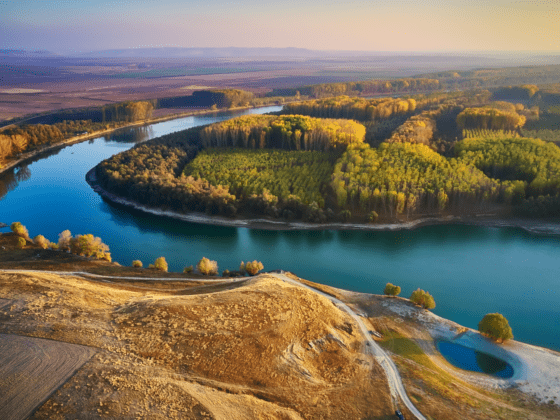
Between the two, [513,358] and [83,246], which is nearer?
[513,358]

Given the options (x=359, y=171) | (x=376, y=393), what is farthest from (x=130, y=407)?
(x=359, y=171)

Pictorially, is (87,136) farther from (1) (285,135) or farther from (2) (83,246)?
(2) (83,246)

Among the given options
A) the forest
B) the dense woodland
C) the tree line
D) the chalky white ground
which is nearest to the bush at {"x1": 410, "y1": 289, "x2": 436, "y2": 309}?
the chalky white ground

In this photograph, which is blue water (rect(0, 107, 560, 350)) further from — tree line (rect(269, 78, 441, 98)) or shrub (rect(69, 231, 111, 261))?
tree line (rect(269, 78, 441, 98))

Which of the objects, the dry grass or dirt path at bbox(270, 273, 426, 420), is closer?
the dry grass

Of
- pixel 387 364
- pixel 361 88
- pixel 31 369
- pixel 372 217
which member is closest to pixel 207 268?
pixel 31 369
